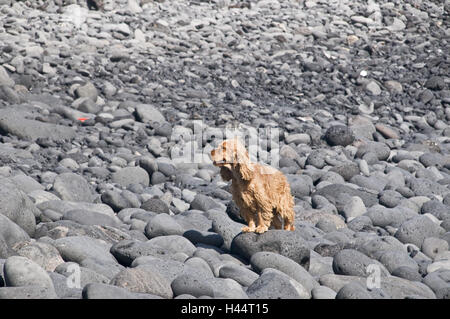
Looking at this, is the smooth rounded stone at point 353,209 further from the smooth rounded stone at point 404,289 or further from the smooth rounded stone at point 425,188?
the smooth rounded stone at point 404,289

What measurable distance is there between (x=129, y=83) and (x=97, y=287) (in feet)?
32.4

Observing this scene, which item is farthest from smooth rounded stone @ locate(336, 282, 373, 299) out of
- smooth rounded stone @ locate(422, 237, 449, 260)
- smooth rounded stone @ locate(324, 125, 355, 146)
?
smooth rounded stone @ locate(324, 125, 355, 146)

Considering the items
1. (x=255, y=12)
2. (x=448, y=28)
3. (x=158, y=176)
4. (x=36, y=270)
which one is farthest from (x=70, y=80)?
(x=448, y=28)

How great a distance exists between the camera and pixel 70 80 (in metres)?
14.4

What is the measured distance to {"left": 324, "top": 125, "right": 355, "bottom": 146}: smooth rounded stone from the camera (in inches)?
523

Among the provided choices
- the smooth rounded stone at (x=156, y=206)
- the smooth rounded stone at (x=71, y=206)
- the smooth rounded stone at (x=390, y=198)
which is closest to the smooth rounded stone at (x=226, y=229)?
the smooth rounded stone at (x=156, y=206)

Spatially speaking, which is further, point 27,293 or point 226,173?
point 226,173

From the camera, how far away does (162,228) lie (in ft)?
27.0

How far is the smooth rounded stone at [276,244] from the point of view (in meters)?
7.32

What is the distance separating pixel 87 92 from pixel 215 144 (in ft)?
9.37

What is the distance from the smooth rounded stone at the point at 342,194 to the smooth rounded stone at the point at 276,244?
3.00 m

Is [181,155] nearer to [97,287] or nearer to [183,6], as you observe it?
[97,287]

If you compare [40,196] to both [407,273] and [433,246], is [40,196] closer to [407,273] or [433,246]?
[407,273]

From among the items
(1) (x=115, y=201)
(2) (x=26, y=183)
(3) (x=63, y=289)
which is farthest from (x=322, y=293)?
Answer: (2) (x=26, y=183)
